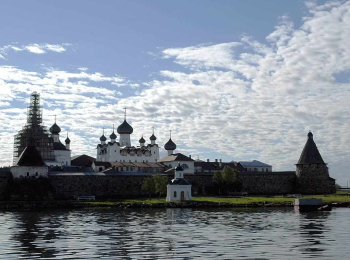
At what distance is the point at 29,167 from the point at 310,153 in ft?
114

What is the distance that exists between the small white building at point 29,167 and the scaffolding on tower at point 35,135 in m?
12.7

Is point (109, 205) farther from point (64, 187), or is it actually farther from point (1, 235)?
point (1, 235)

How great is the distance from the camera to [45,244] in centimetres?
2139

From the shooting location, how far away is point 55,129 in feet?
273

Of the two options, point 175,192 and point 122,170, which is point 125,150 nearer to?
point 122,170

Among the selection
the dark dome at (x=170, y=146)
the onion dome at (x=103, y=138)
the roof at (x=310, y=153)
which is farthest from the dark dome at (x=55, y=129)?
the roof at (x=310, y=153)

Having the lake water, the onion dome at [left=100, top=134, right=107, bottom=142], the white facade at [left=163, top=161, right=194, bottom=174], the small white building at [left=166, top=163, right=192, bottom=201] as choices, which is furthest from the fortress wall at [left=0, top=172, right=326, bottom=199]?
the lake water

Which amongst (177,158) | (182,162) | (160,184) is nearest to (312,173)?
(182,162)

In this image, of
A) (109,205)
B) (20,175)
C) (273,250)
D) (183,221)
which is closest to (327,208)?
(183,221)

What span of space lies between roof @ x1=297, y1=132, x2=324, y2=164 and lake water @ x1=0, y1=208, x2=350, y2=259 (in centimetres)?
3908

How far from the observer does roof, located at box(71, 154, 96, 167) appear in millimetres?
80312

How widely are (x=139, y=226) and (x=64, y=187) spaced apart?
33142mm

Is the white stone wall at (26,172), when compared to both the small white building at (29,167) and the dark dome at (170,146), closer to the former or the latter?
the small white building at (29,167)

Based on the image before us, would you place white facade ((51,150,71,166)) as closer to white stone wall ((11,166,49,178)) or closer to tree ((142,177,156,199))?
white stone wall ((11,166,49,178))
